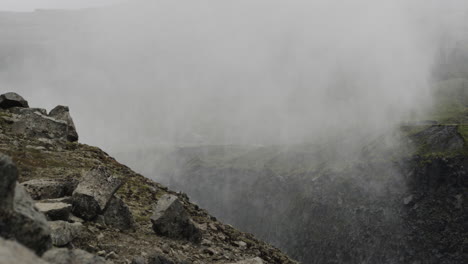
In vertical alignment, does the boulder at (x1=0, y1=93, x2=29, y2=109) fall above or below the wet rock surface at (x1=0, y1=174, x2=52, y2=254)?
above

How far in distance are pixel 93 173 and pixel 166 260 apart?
5.77 meters

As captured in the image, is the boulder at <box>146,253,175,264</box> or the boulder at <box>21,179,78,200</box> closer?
the boulder at <box>146,253,175,264</box>

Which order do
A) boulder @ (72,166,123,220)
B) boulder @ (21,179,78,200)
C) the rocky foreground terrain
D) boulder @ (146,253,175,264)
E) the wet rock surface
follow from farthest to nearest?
boulder @ (72,166,123,220)
boulder @ (21,179,78,200)
boulder @ (146,253,175,264)
the rocky foreground terrain
the wet rock surface

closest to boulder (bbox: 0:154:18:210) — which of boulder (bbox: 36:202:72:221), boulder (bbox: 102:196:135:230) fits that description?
boulder (bbox: 36:202:72:221)

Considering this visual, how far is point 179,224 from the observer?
1803 centimetres

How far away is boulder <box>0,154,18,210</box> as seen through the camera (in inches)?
299

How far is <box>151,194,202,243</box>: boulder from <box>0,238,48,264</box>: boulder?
36.1ft

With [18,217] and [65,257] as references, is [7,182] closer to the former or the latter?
[18,217]

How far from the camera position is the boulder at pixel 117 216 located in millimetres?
15922

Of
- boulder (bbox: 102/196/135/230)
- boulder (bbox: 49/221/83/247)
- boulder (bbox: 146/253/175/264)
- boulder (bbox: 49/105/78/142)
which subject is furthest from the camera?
boulder (bbox: 49/105/78/142)

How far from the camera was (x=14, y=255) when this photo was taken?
6.10m

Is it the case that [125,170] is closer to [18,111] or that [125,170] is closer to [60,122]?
[60,122]

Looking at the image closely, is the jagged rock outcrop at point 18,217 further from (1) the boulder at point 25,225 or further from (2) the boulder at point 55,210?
(2) the boulder at point 55,210

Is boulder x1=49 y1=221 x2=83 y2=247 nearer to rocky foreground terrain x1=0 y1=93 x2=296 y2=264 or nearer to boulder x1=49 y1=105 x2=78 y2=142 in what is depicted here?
rocky foreground terrain x1=0 y1=93 x2=296 y2=264
